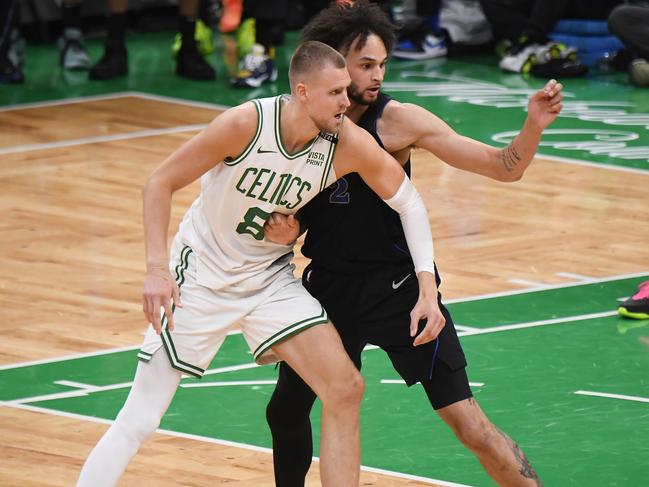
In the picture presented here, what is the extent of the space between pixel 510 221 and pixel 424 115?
396 cm

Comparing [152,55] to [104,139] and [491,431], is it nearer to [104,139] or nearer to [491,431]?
[104,139]

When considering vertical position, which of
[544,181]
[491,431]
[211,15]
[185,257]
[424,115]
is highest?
[424,115]

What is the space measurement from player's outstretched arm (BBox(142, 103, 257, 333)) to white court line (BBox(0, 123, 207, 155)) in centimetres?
591

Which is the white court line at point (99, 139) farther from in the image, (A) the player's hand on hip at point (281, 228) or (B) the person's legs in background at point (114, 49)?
(A) the player's hand on hip at point (281, 228)

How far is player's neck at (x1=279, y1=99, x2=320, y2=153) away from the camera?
13.0 ft

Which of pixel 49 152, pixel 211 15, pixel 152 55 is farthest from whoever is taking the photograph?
pixel 211 15

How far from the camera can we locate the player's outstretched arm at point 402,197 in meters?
3.97

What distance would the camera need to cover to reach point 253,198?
401 centimetres

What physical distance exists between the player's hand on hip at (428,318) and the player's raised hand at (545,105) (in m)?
0.56

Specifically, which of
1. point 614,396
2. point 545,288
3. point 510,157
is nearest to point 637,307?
point 545,288

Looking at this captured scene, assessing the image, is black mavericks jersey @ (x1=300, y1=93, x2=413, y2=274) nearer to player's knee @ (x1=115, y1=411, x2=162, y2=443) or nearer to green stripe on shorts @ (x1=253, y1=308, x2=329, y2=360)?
green stripe on shorts @ (x1=253, y1=308, x2=329, y2=360)

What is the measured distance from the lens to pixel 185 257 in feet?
13.7

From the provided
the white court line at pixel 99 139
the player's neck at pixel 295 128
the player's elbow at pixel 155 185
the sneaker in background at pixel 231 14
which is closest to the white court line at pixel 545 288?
the player's neck at pixel 295 128

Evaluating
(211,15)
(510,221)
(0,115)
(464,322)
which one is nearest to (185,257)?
(464,322)
